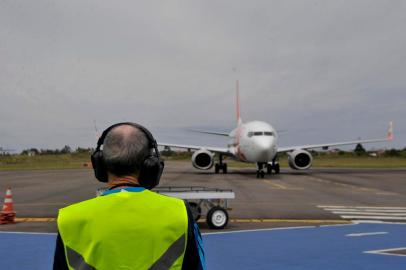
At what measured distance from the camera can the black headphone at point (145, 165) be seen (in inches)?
86.7

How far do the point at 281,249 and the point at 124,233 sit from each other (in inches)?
293

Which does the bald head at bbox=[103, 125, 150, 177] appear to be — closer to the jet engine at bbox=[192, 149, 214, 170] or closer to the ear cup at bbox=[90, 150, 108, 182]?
the ear cup at bbox=[90, 150, 108, 182]

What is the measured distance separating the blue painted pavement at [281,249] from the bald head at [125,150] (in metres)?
5.70

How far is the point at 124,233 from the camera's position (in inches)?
71.3

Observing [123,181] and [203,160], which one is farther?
[203,160]

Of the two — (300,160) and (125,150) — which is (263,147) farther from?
(125,150)

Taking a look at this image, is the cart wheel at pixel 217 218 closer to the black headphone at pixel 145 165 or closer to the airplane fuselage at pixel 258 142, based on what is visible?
the black headphone at pixel 145 165

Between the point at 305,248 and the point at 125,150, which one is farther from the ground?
the point at 125,150

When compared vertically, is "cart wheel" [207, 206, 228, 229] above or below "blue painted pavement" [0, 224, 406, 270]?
above

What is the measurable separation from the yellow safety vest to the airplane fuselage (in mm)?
29003

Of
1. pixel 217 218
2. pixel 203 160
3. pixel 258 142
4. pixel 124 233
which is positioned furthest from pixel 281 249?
pixel 203 160


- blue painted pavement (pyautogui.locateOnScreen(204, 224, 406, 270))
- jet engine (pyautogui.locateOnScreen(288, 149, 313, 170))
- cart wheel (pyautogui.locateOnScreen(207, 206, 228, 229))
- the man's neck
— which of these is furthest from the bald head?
jet engine (pyautogui.locateOnScreen(288, 149, 313, 170))

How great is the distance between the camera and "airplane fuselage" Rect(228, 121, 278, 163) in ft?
101

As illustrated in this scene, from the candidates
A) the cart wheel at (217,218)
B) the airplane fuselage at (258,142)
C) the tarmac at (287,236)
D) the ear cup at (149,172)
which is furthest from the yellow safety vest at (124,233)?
the airplane fuselage at (258,142)
